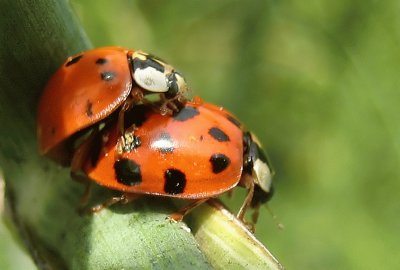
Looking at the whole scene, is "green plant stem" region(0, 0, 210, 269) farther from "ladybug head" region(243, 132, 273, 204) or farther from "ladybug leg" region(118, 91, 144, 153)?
"ladybug head" region(243, 132, 273, 204)

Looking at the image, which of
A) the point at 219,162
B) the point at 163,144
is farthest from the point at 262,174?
the point at 163,144

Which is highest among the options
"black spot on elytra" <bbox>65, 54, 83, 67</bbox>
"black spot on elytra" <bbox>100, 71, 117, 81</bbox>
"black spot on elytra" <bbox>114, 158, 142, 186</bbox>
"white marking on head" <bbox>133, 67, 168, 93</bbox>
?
"black spot on elytra" <bbox>65, 54, 83, 67</bbox>

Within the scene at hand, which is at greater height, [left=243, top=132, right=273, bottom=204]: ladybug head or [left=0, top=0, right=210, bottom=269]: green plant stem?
[left=0, top=0, right=210, bottom=269]: green plant stem

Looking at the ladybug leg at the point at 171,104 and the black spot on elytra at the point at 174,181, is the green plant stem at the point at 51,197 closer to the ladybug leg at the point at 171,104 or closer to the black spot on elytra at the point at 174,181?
the black spot on elytra at the point at 174,181

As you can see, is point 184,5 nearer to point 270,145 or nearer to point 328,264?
point 270,145

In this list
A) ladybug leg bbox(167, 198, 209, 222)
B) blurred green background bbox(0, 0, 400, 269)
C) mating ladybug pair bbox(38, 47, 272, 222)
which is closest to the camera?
ladybug leg bbox(167, 198, 209, 222)

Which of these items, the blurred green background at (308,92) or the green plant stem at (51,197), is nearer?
the green plant stem at (51,197)

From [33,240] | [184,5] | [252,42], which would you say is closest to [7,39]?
[33,240]

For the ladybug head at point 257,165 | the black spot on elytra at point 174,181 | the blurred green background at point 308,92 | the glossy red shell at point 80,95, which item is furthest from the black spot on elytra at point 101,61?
the blurred green background at point 308,92

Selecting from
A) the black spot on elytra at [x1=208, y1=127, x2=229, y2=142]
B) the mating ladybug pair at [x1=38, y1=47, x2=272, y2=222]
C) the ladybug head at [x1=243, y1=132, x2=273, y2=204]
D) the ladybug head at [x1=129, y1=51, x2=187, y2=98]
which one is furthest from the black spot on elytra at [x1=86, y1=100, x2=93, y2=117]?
the ladybug head at [x1=243, y1=132, x2=273, y2=204]
